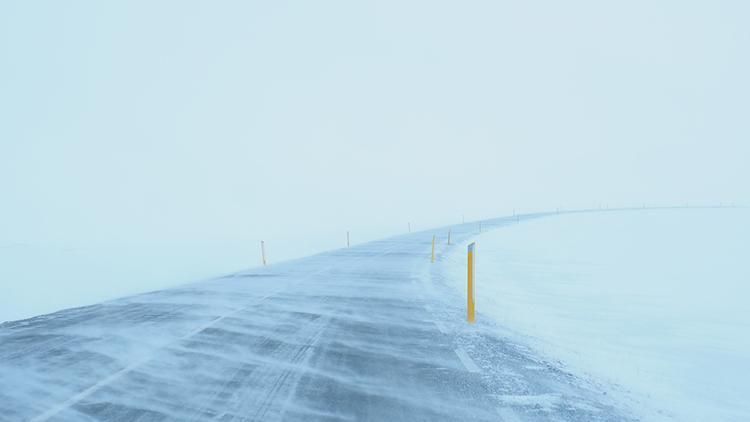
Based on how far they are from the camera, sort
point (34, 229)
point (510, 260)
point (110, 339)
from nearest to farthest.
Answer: point (110, 339), point (510, 260), point (34, 229)

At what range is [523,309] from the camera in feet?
35.4

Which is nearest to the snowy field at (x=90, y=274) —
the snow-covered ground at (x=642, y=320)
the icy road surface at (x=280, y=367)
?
the icy road surface at (x=280, y=367)

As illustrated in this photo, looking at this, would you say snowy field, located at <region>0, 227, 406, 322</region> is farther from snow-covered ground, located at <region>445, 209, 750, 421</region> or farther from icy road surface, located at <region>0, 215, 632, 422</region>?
snow-covered ground, located at <region>445, 209, 750, 421</region>

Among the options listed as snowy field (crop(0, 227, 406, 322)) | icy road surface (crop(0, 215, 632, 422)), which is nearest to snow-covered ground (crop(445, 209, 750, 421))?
icy road surface (crop(0, 215, 632, 422))

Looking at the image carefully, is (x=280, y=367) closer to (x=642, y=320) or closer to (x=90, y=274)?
(x=642, y=320)

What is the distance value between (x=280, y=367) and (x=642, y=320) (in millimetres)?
7962

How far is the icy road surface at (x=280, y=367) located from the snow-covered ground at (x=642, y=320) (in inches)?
30.6

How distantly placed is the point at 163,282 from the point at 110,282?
203 centimetres

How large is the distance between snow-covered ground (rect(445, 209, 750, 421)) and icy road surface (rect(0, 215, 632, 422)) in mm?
778

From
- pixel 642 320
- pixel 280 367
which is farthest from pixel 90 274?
pixel 642 320

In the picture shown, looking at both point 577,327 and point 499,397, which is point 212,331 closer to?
point 499,397

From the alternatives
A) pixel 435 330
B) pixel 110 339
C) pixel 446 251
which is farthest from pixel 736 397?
pixel 446 251

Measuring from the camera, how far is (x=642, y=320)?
9.76 metres

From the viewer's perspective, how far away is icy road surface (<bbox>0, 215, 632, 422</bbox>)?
14.9 ft
